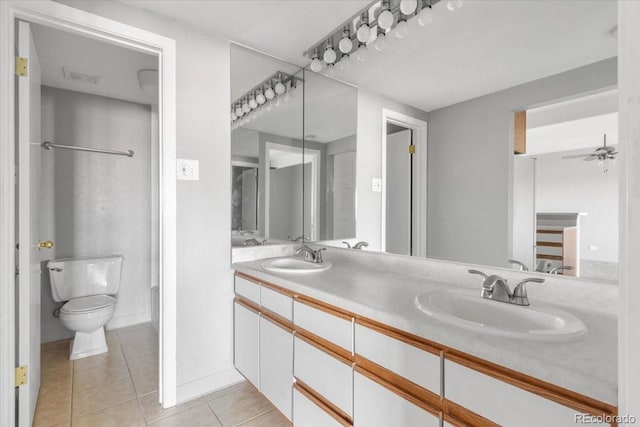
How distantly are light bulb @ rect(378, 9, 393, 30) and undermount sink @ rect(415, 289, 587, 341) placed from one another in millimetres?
1358

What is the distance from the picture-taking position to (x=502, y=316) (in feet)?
3.62

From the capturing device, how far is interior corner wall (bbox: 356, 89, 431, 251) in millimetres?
1877

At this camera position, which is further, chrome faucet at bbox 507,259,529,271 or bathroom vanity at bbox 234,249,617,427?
chrome faucet at bbox 507,259,529,271

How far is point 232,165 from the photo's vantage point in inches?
82.0

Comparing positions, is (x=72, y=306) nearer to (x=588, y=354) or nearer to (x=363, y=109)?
(x=363, y=109)

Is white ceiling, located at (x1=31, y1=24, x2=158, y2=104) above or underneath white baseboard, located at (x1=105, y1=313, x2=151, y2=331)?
above

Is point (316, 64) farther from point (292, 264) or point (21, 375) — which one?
point (21, 375)

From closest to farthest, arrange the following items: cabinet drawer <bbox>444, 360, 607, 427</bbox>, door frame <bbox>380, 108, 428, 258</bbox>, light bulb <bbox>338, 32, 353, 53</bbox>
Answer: cabinet drawer <bbox>444, 360, 607, 427</bbox> → door frame <bbox>380, 108, 428, 258</bbox> → light bulb <bbox>338, 32, 353, 53</bbox>

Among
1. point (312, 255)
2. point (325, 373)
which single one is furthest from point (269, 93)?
point (325, 373)

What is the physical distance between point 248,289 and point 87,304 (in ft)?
5.33

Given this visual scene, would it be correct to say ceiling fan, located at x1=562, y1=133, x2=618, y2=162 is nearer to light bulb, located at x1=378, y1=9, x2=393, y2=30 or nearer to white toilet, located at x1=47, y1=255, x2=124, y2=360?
light bulb, located at x1=378, y1=9, x2=393, y2=30

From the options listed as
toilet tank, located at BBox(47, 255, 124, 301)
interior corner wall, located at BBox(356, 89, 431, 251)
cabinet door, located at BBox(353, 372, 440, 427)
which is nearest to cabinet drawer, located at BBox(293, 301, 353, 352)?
cabinet door, located at BBox(353, 372, 440, 427)

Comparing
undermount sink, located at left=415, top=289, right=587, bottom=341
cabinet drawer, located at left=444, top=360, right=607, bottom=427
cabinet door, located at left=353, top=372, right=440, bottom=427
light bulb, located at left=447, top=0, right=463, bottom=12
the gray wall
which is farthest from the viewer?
the gray wall

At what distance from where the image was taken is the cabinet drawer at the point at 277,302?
1494 millimetres
